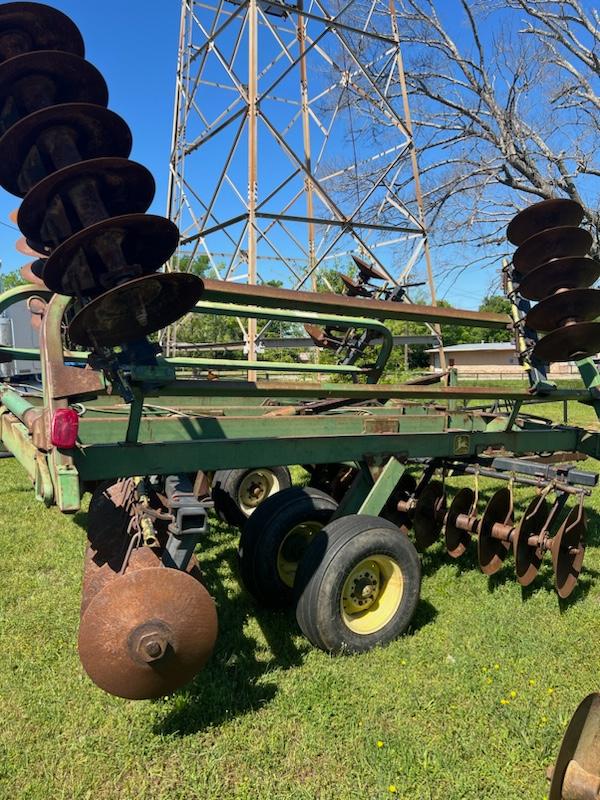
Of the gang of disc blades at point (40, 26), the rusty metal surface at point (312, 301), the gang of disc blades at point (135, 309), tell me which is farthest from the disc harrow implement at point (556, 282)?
the gang of disc blades at point (40, 26)

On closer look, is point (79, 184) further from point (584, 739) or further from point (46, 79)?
point (584, 739)

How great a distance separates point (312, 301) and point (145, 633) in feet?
5.33

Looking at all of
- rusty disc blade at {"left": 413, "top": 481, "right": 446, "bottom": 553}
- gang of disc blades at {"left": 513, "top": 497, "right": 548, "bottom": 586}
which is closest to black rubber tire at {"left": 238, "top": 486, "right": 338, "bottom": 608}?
rusty disc blade at {"left": 413, "top": 481, "right": 446, "bottom": 553}

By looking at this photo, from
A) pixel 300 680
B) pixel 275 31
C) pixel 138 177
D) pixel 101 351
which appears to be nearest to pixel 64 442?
pixel 101 351

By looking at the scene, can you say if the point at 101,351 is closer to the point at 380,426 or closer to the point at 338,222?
the point at 380,426

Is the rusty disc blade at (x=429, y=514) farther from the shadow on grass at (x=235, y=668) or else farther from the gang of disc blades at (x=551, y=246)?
the gang of disc blades at (x=551, y=246)

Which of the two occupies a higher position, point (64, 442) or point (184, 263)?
point (184, 263)

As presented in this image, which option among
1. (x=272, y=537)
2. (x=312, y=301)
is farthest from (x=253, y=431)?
(x=312, y=301)

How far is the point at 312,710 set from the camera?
2758mm

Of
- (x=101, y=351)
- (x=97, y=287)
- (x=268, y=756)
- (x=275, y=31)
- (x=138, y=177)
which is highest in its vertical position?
(x=275, y=31)

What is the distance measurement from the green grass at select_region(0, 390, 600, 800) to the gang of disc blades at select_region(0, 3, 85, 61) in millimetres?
2841

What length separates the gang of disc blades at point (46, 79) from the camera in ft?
7.45

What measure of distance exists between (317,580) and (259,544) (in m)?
0.69

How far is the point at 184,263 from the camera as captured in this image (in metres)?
13.5
